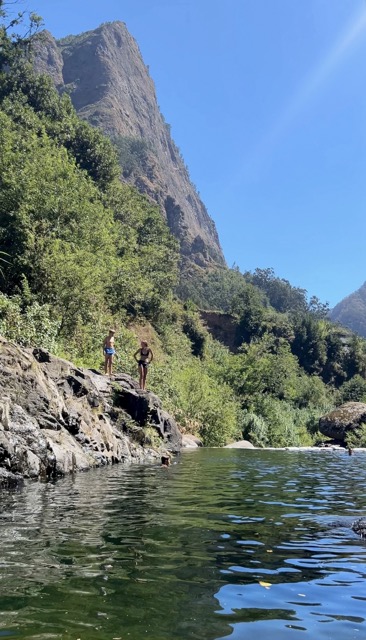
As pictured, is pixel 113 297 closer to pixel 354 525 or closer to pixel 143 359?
pixel 143 359

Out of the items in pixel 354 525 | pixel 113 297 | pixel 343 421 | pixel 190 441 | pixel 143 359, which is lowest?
pixel 354 525

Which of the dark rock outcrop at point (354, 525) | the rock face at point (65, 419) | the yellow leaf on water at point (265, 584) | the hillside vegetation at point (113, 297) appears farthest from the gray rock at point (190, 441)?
the yellow leaf on water at point (265, 584)

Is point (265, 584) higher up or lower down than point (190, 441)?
lower down

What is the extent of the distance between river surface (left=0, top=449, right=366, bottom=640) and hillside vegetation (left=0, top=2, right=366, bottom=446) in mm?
9977

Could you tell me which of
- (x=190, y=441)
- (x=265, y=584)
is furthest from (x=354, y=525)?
(x=190, y=441)

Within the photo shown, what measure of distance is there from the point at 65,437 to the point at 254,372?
34.4 metres

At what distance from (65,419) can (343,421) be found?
28268 mm

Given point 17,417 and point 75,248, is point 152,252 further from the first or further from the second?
point 17,417

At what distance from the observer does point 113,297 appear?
32375 millimetres

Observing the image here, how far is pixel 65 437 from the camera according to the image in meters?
12.8

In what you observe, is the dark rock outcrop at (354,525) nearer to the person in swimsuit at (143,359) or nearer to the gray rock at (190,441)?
the person in swimsuit at (143,359)

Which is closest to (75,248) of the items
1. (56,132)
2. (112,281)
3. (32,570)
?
(112,281)

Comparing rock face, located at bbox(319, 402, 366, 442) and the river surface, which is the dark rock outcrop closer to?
the river surface

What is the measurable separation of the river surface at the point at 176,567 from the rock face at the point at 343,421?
1145 inches
